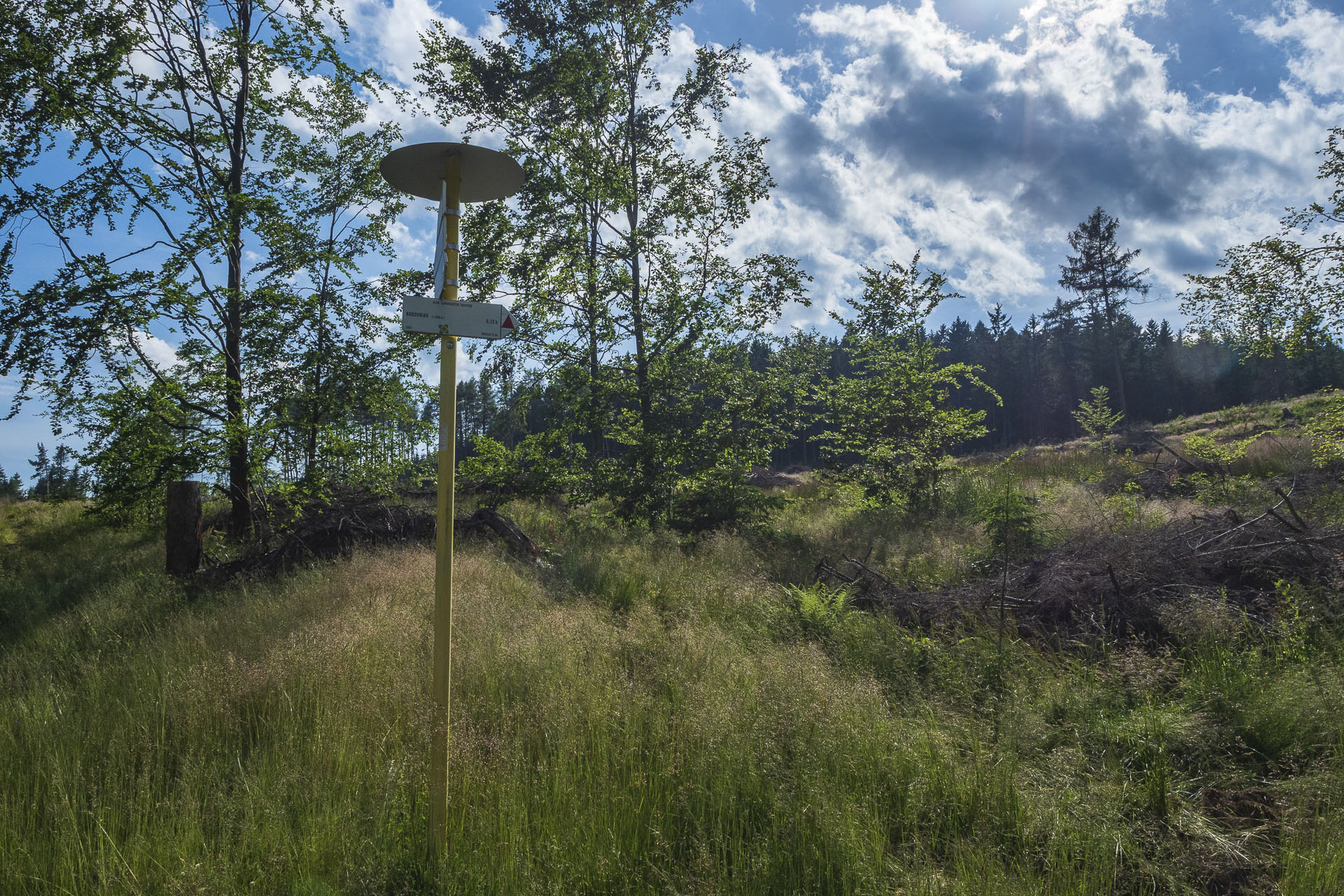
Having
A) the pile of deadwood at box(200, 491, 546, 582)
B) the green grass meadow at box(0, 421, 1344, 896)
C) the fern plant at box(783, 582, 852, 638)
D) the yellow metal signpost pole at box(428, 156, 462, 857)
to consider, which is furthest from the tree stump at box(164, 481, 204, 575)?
the fern plant at box(783, 582, 852, 638)

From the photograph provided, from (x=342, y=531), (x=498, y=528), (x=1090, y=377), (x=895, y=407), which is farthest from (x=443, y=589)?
(x=1090, y=377)

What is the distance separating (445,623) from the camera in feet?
10.5

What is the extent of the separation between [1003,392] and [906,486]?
64792 mm

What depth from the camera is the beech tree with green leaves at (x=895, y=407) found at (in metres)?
13.1

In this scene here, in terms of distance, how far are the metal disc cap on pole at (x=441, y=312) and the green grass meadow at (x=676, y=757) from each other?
40cm

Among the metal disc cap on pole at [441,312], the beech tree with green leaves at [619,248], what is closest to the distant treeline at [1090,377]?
the beech tree with green leaves at [619,248]

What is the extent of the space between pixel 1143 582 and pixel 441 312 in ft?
22.6

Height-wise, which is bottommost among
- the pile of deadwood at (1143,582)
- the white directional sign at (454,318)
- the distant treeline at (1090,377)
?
the pile of deadwood at (1143,582)

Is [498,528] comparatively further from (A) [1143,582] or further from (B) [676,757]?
(A) [1143,582]

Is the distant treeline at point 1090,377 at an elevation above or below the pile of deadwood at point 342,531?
above

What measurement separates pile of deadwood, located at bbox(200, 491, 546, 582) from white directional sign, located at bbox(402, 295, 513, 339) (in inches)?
289

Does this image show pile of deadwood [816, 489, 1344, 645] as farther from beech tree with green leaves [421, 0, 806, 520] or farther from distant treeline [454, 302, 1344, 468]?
distant treeline [454, 302, 1344, 468]

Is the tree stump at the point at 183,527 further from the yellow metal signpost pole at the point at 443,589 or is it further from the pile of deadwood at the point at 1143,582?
the pile of deadwood at the point at 1143,582

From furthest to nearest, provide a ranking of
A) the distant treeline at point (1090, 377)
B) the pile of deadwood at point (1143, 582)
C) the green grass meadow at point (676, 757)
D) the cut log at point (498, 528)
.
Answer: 1. the distant treeline at point (1090, 377)
2. the cut log at point (498, 528)
3. the pile of deadwood at point (1143, 582)
4. the green grass meadow at point (676, 757)
